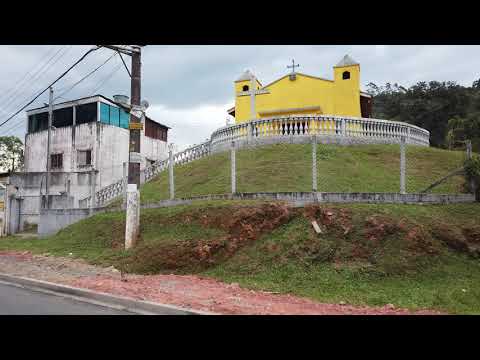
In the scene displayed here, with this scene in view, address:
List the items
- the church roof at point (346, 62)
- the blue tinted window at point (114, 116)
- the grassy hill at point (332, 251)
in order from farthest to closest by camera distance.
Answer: the blue tinted window at point (114, 116) → the church roof at point (346, 62) → the grassy hill at point (332, 251)

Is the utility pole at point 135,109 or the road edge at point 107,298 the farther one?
the utility pole at point 135,109

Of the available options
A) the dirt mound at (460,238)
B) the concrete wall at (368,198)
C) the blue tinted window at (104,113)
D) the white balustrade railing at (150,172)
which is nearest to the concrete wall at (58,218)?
the white balustrade railing at (150,172)

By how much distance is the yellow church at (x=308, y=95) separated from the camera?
1902cm

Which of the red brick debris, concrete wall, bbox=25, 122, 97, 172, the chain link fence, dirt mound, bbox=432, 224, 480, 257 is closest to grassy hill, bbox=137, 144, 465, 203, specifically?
the chain link fence

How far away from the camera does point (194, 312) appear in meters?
5.12

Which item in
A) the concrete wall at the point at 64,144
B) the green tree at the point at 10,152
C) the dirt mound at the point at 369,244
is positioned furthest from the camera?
the green tree at the point at 10,152

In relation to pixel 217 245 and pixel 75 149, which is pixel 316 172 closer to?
pixel 217 245

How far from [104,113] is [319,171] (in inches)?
646

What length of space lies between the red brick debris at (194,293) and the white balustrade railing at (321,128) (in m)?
7.67

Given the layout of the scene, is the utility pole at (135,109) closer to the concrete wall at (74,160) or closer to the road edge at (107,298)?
the road edge at (107,298)

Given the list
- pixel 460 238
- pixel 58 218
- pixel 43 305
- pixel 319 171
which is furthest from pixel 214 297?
pixel 58 218

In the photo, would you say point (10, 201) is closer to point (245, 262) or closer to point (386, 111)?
point (245, 262)

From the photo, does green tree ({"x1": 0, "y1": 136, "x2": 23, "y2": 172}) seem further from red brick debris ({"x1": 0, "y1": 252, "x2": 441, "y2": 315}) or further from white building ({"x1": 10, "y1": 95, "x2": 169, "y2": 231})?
red brick debris ({"x1": 0, "y1": 252, "x2": 441, "y2": 315})

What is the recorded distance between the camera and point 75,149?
74.4 feet
